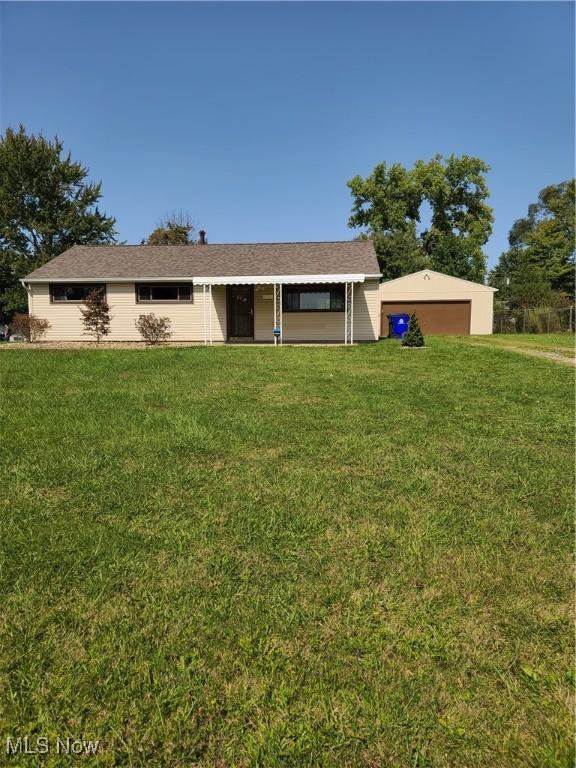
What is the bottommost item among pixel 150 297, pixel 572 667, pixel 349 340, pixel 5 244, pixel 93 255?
pixel 572 667

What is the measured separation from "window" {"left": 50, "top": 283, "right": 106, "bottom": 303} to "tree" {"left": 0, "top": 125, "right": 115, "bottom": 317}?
20.3 metres

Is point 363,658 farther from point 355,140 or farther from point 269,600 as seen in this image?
point 355,140

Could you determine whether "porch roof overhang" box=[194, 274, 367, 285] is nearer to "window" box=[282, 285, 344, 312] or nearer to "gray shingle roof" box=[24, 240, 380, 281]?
"gray shingle roof" box=[24, 240, 380, 281]

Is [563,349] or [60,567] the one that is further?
[563,349]

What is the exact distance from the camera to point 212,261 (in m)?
19.7

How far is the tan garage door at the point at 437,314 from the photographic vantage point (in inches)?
944

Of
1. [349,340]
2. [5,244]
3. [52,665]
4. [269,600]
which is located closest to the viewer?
[52,665]

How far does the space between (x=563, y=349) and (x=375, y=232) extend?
2804 centimetres

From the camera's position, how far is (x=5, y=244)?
38031 millimetres

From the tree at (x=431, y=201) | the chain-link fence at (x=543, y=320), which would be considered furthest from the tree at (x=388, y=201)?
the chain-link fence at (x=543, y=320)

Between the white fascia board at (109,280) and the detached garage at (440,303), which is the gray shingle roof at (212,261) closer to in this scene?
the white fascia board at (109,280)

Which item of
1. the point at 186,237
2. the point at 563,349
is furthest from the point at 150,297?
the point at 186,237

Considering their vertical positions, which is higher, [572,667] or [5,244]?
[5,244]

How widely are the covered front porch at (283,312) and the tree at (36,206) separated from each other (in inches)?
988
